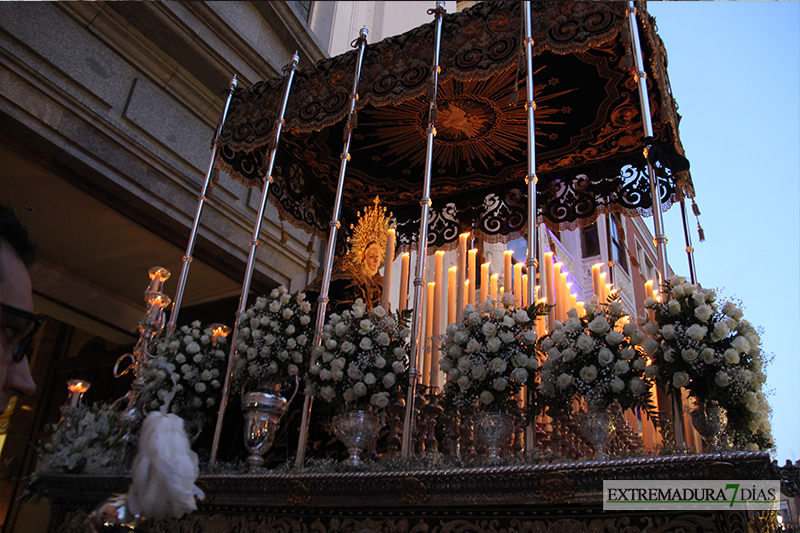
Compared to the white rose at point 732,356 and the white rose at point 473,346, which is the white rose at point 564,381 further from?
the white rose at point 732,356

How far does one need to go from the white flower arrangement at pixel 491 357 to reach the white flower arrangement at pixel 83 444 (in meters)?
2.37

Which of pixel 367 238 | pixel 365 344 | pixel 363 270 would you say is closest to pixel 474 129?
pixel 367 238

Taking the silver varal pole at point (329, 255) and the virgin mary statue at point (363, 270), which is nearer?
the silver varal pole at point (329, 255)

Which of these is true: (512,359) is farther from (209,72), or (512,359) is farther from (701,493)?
(209,72)

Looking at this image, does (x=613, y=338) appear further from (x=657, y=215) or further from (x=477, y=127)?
(x=477, y=127)

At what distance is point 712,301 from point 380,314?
5.17ft

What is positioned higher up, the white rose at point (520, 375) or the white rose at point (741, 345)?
the white rose at point (741, 345)

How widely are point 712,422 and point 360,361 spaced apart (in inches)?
62.0


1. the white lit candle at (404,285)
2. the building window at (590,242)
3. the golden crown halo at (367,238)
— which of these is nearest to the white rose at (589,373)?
the white lit candle at (404,285)

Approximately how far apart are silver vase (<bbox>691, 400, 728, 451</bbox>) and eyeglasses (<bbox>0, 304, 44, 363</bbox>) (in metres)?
2.26

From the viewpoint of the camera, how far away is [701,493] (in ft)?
6.06

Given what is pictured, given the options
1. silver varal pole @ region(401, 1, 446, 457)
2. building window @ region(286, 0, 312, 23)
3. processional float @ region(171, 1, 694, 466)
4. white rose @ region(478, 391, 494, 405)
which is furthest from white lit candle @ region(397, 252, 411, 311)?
building window @ region(286, 0, 312, 23)

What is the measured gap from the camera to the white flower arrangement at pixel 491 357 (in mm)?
2596

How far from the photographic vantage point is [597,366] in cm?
247
